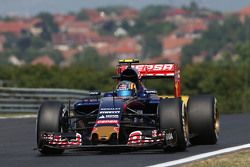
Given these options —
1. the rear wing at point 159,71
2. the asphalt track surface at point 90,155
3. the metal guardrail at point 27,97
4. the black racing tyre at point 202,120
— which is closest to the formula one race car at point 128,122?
the black racing tyre at point 202,120

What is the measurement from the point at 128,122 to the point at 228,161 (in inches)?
85.1

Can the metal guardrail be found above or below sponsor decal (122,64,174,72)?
above

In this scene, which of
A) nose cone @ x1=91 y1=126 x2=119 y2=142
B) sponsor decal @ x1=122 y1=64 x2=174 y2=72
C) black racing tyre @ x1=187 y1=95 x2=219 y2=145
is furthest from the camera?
sponsor decal @ x1=122 y1=64 x2=174 y2=72

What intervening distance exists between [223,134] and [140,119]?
3617mm

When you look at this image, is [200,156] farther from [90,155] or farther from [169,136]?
[90,155]

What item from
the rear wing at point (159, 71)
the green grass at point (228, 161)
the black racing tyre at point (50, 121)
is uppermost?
the rear wing at point (159, 71)

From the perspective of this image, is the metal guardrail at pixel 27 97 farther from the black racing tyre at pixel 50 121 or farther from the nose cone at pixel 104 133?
the nose cone at pixel 104 133

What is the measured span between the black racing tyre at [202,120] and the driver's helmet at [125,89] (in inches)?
35.9

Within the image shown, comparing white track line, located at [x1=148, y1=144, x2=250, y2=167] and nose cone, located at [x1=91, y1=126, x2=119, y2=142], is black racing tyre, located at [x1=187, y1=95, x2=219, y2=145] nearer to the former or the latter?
white track line, located at [x1=148, y1=144, x2=250, y2=167]

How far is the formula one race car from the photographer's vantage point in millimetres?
13656

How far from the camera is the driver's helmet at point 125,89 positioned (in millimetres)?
15156

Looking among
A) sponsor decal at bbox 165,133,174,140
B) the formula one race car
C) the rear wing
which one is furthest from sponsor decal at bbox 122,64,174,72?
sponsor decal at bbox 165,133,174,140

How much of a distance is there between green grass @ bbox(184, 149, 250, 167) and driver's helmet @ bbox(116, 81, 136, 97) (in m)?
2.46

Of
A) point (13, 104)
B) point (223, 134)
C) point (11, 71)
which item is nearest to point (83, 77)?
point (11, 71)
